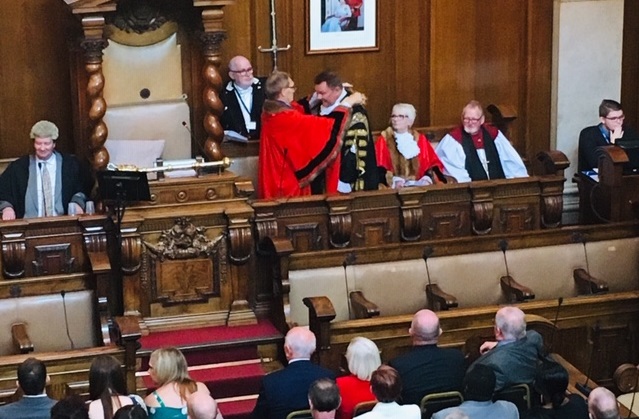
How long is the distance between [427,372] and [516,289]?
77.0 inches

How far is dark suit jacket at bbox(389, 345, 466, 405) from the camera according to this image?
674cm

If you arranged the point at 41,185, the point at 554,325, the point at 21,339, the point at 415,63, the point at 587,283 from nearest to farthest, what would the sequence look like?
the point at 21,339 → the point at 554,325 → the point at 587,283 → the point at 41,185 → the point at 415,63

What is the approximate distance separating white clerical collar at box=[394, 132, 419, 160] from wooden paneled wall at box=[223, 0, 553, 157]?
0.97 meters

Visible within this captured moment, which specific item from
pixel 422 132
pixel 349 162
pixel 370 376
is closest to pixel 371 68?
pixel 422 132

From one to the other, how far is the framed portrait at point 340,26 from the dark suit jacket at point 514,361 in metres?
4.15

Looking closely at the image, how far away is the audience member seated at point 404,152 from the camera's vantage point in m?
9.85

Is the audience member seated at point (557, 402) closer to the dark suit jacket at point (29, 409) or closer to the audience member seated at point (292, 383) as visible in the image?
the audience member seated at point (292, 383)

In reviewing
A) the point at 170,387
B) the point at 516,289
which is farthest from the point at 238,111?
the point at 170,387

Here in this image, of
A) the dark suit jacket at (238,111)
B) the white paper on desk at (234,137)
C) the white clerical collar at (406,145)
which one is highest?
the dark suit jacket at (238,111)

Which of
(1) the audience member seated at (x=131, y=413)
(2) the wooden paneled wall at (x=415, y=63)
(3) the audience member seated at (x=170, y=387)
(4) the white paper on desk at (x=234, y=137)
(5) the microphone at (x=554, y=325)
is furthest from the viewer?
(2) the wooden paneled wall at (x=415, y=63)

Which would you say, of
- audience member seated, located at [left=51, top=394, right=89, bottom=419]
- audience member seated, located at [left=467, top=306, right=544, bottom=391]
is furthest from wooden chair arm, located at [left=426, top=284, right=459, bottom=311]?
Result: audience member seated, located at [left=51, top=394, right=89, bottom=419]

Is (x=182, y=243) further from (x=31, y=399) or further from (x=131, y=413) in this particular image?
(x=131, y=413)

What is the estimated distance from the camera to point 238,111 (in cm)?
980

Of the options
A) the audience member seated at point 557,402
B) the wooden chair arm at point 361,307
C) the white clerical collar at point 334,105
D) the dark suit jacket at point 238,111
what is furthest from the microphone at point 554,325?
the dark suit jacket at point 238,111
